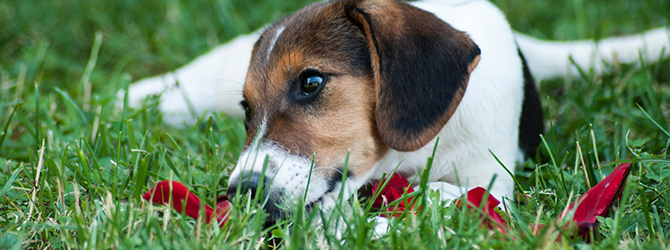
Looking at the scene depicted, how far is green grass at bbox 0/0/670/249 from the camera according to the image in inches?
93.0

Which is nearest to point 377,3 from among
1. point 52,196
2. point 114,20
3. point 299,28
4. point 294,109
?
point 299,28

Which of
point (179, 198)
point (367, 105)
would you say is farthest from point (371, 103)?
point (179, 198)

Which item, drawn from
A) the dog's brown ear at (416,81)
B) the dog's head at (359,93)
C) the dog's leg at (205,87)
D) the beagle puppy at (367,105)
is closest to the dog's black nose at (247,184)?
the beagle puppy at (367,105)

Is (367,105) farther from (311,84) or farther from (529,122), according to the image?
(529,122)

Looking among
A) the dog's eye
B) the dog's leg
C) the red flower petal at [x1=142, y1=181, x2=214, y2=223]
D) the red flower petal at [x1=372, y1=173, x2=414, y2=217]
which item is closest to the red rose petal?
the red flower petal at [x1=372, y1=173, x2=414, y2=217]

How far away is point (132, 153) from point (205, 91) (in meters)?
1.94

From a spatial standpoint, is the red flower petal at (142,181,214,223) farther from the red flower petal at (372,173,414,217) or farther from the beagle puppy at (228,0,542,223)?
the red flower petal at (372,173,414,217)

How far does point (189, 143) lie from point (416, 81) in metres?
1.74

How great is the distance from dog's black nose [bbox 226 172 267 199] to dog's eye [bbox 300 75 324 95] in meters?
0.55

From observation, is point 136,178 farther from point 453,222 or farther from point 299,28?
point 453,222

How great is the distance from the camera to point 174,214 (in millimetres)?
2646

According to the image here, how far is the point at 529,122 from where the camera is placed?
3834 mm

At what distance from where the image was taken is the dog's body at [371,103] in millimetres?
2762

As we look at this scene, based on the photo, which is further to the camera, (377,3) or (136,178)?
(377,3)
